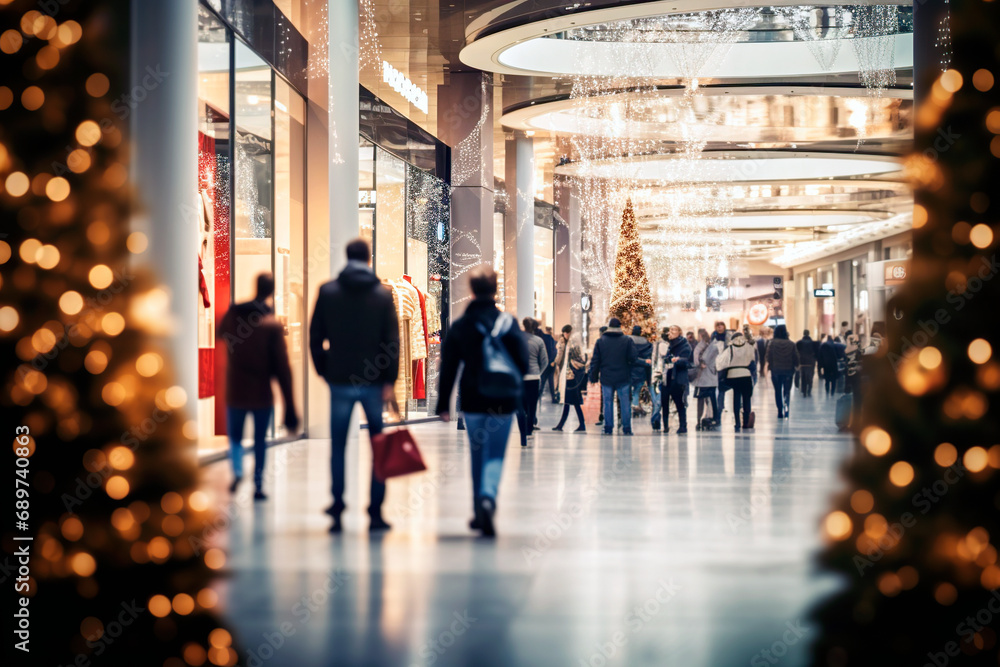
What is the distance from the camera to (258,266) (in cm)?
1190

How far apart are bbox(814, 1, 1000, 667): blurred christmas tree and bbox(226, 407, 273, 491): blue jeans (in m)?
4.28

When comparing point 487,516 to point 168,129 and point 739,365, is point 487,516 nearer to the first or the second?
point 168,129

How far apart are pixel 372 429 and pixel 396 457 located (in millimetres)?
615

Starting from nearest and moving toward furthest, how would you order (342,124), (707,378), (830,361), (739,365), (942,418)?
1. (942,418)
2. (342,124)
3. (739,365)
4. (707,378)
5. (830,361)

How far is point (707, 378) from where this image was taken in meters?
15.5

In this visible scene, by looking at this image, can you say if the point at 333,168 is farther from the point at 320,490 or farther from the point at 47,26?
the point at 47,26

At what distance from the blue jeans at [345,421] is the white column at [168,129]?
103 cm

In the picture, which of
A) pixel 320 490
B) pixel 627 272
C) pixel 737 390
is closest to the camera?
pixel 320 490

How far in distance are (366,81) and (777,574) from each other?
12754 mm

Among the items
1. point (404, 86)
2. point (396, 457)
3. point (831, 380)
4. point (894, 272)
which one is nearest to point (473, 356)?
point (396, 457)

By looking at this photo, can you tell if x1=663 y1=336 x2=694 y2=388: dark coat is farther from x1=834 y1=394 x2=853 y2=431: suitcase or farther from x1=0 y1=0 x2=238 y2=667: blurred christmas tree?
x1=0 y1=0 x2=238 y2=667: blurred christmas tree

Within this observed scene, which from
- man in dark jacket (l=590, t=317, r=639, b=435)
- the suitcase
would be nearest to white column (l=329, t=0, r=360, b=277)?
man in dark jacket (l=590, t=317, r=639, b=435)

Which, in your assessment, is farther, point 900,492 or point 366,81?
point 366,81

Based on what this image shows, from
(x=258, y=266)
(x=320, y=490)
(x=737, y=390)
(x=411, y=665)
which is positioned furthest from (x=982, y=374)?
(x=737, y=390)
